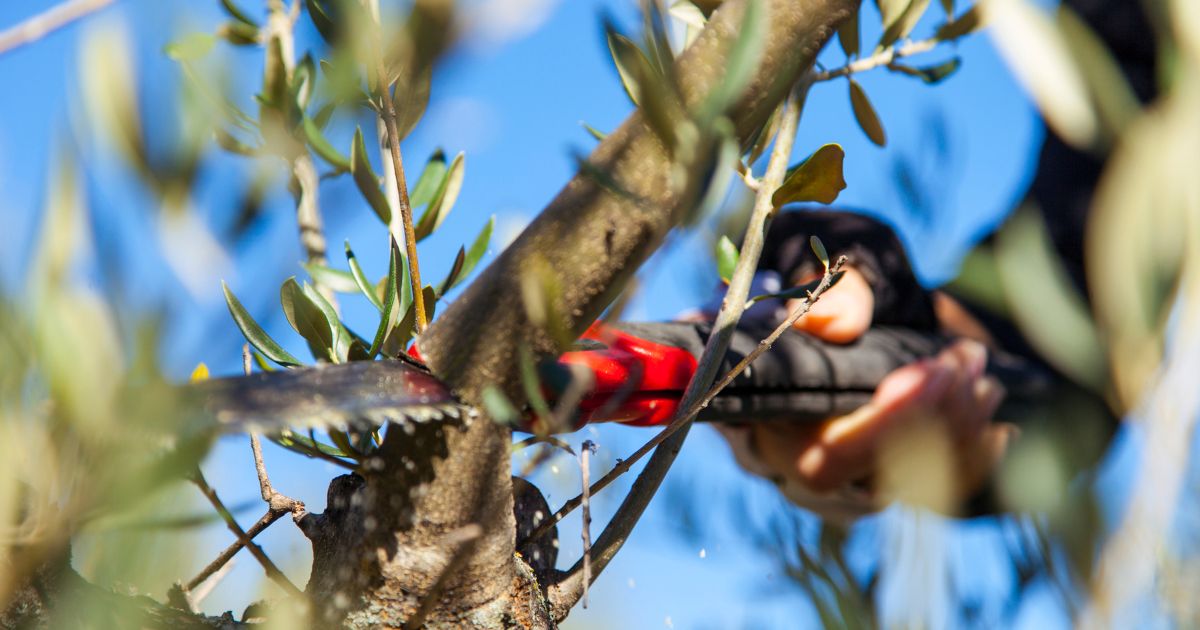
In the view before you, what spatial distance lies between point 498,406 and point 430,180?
28cm

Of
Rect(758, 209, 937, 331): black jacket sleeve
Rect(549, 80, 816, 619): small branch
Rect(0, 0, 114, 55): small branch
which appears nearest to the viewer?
Rect(0, 0, 114, 55): small branch

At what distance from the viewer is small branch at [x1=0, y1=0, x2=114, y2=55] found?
0.19 metres

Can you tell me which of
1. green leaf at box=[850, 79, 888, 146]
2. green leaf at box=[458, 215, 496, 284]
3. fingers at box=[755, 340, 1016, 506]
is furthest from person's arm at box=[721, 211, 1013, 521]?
green leaf at box=[458, 215, 496, 284]

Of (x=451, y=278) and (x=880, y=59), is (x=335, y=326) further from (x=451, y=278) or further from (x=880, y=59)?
(x=880, y=59)

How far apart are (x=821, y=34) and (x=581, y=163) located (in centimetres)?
16

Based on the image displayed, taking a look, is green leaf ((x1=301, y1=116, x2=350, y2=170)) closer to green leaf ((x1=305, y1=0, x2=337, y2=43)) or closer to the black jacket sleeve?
green leaf ((x1=305, y1=0, x2=337, y2=43))

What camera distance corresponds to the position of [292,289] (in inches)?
16.5

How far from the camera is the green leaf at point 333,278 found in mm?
537

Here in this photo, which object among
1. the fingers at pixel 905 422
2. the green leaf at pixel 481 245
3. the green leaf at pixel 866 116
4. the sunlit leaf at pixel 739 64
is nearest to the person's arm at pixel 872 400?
the fingers at pixel 905 422

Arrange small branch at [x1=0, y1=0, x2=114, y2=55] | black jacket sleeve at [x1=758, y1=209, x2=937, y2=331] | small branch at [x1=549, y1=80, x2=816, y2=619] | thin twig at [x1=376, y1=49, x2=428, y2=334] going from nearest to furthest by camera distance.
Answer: small branch at [x1=0, y1=0, x2=114, y2=55], thin twig at [x1=376, y1=49, x2=428, y2=334], small branch at [x1=549, y1=80, x2=816, y2=619], black jacket sleeve at [x1=758, y1=209, x2=937, y2=331]

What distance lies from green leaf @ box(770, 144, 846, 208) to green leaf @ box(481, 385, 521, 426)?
0.46ft

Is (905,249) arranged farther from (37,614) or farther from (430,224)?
(37,614)

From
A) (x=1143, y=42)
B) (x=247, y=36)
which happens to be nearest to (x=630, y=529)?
(x=247, y=36)

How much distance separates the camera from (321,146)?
1.63 ft
